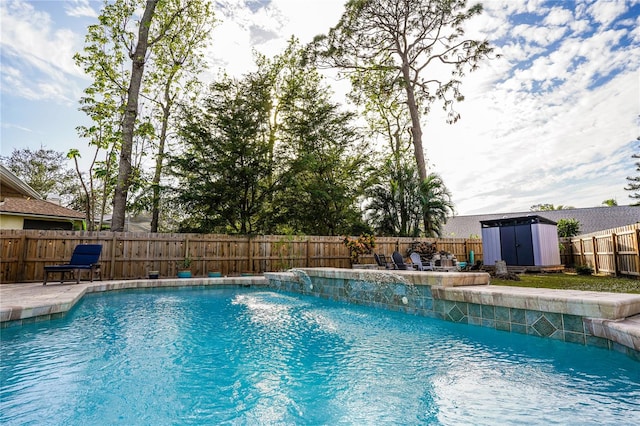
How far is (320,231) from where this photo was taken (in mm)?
14953

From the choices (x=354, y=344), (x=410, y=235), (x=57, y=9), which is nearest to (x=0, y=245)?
(x=57, y=9)

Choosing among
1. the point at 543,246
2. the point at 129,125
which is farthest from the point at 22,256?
the point at 543,246

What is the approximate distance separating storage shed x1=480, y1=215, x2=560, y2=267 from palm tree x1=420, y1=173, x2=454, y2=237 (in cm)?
200

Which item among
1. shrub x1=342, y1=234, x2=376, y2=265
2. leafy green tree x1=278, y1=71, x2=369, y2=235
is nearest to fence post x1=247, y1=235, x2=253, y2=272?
leafy green tree x1=278, y1=71, x2=369, y2=235

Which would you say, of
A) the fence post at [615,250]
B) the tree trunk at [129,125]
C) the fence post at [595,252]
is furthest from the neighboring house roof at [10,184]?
the fence post at [595,252]

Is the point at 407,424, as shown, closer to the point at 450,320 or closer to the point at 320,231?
the point at 450,320

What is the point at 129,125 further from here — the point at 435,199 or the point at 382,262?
the point at 435,199

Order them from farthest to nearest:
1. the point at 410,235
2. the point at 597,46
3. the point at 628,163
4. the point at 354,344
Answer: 1. the point at 628,163
2. the point at 410,235
3. the point at 597,46
4. the point at 354,344

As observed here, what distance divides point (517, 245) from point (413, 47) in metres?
10.8

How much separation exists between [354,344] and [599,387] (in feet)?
6.69

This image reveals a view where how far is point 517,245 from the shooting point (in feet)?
37.4

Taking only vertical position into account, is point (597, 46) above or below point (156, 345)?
above

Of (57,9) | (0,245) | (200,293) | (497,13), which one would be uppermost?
(497,13)

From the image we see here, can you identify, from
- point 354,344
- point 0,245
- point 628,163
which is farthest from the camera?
point 628,163
